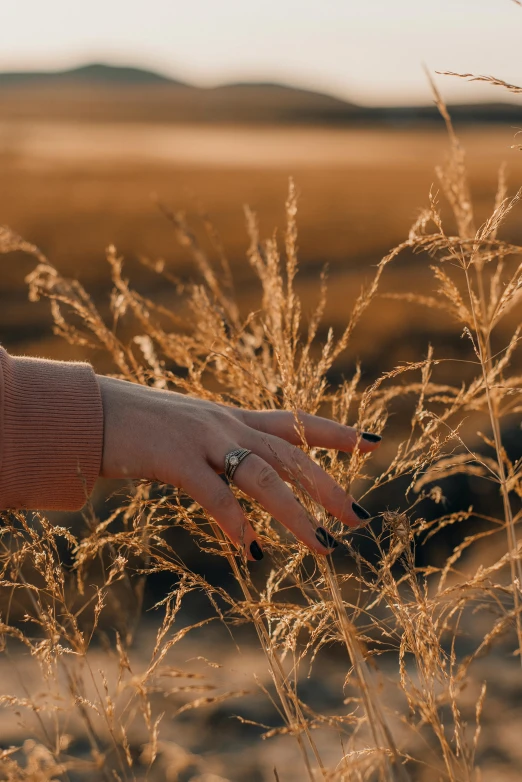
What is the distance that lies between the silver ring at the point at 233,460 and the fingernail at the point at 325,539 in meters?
0.19

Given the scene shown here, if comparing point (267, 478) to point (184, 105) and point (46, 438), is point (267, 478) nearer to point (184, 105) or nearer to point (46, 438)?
point (46, 438)

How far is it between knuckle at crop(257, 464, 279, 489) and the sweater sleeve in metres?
0.34

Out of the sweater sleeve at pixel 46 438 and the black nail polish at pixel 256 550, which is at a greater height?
the sweater sleeve at pixel 46 438

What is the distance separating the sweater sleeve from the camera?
1.46m

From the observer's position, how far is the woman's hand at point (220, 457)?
4.34ft

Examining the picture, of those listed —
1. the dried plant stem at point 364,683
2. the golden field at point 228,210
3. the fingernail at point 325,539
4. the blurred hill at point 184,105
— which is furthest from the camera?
the blurred hill at point 184,105

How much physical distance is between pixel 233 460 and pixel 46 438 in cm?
39

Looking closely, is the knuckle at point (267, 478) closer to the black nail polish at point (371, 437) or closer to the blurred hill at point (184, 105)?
the black nail polish at point (371, 437)

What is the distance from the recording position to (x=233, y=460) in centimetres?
136

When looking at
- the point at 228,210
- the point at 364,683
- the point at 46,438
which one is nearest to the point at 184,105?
the point at 228,210

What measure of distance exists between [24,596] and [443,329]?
503 cm

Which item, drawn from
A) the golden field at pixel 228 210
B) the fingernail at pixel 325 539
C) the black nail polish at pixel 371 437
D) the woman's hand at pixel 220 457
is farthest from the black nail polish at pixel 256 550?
the golden field at pixel 228 210

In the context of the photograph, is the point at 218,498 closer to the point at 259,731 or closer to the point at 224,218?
the point at 259,731

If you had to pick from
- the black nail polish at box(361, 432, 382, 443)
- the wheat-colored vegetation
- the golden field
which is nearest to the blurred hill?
the golden field
